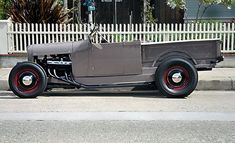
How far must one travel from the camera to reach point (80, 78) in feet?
28.9

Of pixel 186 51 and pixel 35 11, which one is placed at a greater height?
pixel 35 11

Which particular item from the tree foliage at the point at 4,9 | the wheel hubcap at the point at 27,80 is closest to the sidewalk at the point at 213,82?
the wheel hubcap at the point at 27,80

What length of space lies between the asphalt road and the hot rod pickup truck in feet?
0.96

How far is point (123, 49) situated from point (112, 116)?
1.95m

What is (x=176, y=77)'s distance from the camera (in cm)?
877

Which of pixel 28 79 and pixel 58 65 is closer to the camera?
pixel 28 79

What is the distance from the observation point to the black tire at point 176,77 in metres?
8.70

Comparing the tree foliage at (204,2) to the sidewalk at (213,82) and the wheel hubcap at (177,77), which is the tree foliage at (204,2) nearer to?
A: the sidewalk at (213,82)

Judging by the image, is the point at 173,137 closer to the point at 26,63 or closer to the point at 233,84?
the point at 26,63

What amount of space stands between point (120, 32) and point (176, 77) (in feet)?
11.9

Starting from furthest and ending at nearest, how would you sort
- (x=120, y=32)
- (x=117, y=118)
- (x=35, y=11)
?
(x=35, y=11), (x=120, y=32), (x=117, y=118)

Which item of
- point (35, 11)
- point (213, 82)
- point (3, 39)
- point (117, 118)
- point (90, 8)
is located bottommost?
point (117, 118)

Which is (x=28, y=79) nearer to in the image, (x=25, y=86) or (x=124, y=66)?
(x=25, y=86)

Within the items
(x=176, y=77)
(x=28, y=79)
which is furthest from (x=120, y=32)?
(x=28, y=79)
